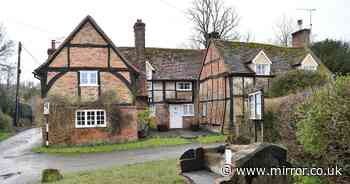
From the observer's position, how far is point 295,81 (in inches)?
676

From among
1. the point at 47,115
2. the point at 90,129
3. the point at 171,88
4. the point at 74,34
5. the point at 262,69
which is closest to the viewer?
the point at 47,115

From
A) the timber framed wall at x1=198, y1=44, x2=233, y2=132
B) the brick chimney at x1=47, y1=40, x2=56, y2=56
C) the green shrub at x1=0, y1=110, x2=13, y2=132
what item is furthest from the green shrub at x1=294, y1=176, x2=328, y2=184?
the green shrub at x1=0, y1=110, x2=13, y2=132

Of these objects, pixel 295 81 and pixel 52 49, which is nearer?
pixel 295 81

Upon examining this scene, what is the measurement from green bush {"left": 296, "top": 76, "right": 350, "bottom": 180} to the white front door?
22.9 m

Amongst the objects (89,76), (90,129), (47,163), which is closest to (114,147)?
(90,129)

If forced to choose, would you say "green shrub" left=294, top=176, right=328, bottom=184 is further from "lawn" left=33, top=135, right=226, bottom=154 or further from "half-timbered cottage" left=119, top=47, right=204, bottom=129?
"half-timbered cottage" left=119, top=47, right=204, bottom=129

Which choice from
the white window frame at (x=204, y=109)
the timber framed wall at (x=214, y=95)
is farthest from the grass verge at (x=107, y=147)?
the white window frame at (x=204, y=109)

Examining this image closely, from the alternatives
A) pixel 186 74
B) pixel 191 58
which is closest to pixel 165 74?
pixel 186 74

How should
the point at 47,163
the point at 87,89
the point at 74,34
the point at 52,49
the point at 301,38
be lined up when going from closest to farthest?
the point at 47,163 → the point at 74,34 → the point at 87,89 → the point at 52,49 → the point at 301,38

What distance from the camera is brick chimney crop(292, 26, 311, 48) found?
1200 inches

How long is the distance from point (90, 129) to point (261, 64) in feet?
47.8

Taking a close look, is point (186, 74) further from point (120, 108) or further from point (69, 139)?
point (69, 139)

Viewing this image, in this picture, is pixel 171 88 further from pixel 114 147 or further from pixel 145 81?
pixel 114 147

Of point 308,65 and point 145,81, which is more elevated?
point 308,65
